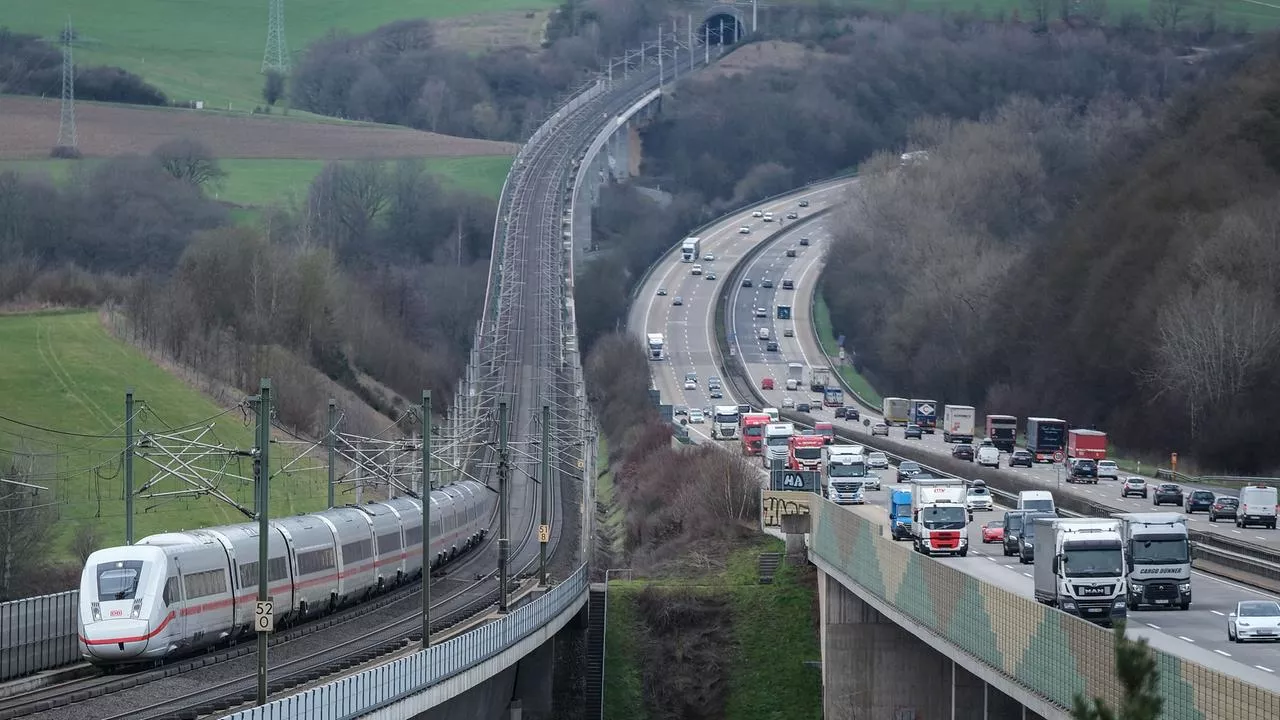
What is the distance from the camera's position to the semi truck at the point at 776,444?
279 ft

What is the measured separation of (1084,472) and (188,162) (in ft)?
356

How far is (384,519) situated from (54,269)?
8077 cm

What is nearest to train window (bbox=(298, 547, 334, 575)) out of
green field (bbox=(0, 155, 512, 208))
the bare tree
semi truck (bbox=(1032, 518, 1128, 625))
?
semi truck (bbox=(1032, 518, 1128, 625))

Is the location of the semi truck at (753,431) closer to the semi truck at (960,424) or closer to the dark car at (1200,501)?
the semi truck at (960,424)

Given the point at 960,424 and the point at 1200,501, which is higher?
the point at 1200,501

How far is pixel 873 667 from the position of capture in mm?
53500

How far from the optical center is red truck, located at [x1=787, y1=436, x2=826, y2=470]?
8131cm

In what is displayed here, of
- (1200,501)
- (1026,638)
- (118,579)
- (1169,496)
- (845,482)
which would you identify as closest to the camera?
(1026,638)

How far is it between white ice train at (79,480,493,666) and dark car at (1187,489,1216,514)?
26023 mm

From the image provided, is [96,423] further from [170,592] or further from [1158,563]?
[1158,563]

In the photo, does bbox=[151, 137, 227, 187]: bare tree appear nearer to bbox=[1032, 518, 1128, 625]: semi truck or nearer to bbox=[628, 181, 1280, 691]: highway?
bbox=[628, 181, 1280, 691]: highway

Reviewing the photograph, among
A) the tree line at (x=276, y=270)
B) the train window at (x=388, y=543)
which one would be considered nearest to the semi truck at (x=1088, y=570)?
the train window at (x=388, y=543)

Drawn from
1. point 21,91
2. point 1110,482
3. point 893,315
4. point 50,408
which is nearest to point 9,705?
point 50,408

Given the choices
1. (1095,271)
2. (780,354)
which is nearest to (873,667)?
(1095,271)
